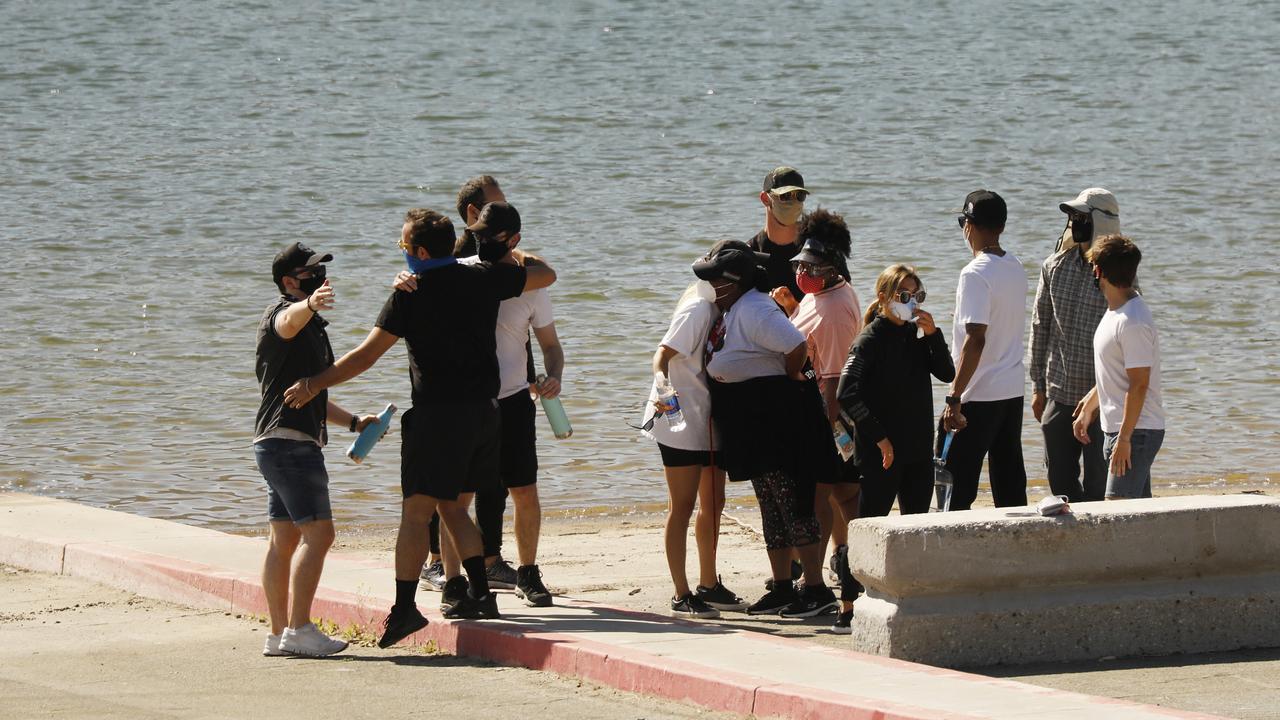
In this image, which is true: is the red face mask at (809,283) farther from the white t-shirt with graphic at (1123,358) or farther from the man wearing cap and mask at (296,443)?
the man wearing cap and mask at (296,443)

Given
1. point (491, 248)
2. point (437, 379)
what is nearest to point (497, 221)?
point (491, 248)

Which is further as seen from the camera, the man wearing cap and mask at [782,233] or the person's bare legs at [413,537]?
the man wearing cap and mask at [782,233]

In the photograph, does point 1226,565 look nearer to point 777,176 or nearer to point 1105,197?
point 1105,197

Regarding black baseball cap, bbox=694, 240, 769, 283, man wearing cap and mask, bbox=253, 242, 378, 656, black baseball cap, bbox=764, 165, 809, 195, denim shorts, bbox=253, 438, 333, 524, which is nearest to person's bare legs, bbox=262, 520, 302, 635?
man wearing cap and mask, bbox=253, 242, 378, 656

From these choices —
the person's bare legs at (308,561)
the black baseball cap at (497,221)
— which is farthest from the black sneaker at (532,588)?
the black baseball cap at (497,221)

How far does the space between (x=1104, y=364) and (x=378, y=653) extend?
3.12 metres

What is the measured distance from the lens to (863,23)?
3744cm

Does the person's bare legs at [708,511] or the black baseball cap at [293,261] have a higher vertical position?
the black baseball cap at [293,261]

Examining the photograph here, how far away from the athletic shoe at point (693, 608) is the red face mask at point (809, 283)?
1.40 metres

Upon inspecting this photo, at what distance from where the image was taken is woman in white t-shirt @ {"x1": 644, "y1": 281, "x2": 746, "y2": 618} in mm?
7371

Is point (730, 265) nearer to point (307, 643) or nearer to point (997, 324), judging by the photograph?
point (997, 324)

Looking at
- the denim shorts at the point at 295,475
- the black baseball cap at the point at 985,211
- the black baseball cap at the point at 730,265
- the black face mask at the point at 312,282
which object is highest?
the black baseball cap at the point at 985,211

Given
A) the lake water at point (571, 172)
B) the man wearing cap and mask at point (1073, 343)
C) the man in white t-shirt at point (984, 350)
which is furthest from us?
the lake water at point (571, 172)

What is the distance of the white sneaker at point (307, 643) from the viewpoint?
6980 millimetres
